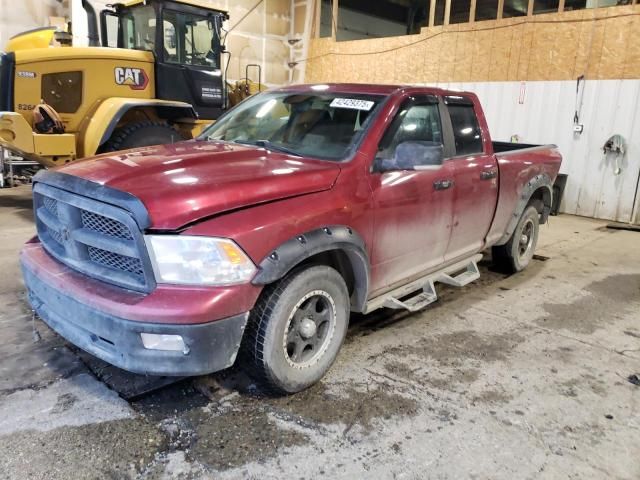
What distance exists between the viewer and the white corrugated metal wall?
805 cm

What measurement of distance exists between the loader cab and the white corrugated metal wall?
532 cm

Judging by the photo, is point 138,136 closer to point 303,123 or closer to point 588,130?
point 303,123

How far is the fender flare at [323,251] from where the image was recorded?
2.43 metres

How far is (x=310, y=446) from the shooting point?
2.39m

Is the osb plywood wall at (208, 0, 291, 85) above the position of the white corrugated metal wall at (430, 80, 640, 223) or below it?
above

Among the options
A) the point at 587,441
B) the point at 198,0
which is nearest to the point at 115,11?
the point at 198,0

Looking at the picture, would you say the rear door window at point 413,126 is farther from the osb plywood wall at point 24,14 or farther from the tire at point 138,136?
the osb plywood wall at point 24,14

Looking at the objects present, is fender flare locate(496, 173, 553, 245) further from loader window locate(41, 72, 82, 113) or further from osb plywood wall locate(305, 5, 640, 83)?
loader window locate(41, 72, 82, 113)

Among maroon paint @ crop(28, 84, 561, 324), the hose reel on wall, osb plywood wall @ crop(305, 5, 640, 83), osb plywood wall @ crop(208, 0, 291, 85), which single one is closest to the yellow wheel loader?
maroon paint @ crop(28, 84, 561, 324)

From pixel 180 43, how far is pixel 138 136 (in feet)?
5.48

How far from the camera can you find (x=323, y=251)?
2736 mm

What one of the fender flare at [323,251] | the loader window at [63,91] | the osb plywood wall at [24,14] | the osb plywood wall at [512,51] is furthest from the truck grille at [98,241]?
the osb plywood wall at [24,14]

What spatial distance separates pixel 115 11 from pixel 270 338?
711cm

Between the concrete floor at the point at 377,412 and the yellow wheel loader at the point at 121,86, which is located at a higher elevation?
the yellow wheel loader at the point at 121,86
